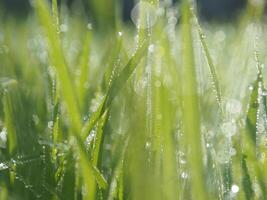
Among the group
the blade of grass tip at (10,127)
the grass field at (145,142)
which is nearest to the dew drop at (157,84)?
the grass field at (145,142)

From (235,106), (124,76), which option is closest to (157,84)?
(124,76)

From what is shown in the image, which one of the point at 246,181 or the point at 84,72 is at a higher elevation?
the point at 84,72

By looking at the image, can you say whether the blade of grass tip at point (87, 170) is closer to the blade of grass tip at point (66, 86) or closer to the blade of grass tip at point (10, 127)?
the blade of grass tip at point (66, 86)

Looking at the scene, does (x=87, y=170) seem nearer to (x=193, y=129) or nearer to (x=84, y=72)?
(x=193, y=129)

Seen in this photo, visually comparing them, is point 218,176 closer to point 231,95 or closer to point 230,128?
point 230,128

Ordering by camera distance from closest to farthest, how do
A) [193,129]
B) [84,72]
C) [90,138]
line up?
[193,129] → [90,138] → [84,72]

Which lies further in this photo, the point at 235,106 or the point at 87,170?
the point at 235,106

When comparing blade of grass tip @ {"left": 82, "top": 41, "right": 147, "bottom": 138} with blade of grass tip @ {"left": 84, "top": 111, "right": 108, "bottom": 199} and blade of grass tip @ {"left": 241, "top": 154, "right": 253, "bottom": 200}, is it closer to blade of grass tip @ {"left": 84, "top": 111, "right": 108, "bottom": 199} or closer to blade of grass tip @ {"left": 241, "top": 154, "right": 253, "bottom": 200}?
blade of grass tip @ {"left": 84, "top": 111, "right": 108, "bottom": 199}

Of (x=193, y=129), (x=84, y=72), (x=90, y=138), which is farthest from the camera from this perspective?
(x=84, y=72)

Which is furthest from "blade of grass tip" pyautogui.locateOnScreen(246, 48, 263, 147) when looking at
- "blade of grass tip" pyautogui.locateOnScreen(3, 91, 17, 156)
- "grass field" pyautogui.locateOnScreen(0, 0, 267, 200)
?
"blade of grass tip" pyautogui.locateOnScreen(3, 91, 17, 156)

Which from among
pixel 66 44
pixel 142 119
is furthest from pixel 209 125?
pixel 66 44
